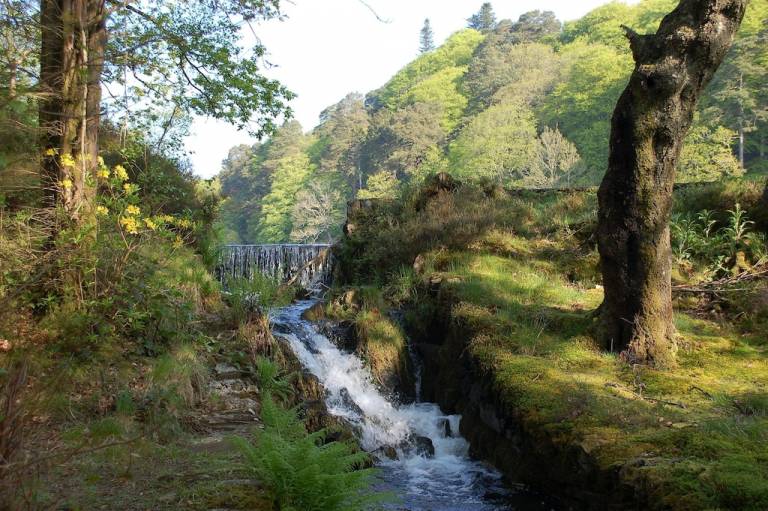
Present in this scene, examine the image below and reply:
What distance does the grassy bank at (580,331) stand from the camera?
3.75 metres

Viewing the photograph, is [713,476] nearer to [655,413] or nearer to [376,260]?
[655,413]

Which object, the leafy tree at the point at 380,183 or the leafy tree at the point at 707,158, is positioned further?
the leafy tree at the point at 380,183

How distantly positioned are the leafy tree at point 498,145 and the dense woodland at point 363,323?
2652 cm

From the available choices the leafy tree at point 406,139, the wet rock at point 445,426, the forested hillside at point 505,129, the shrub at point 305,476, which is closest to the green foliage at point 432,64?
the forested hillside at point 505,129

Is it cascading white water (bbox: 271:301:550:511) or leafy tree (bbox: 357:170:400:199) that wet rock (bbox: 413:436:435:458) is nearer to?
cascading white water (bbox: 271:301:550:511)

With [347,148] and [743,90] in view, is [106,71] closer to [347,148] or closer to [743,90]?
[743,90]

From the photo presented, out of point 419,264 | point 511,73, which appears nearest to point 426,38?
point 511,73

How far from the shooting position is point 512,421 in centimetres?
527

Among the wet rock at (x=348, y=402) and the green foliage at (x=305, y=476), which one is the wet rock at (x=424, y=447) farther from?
the green foliage at (x=305, y=476)

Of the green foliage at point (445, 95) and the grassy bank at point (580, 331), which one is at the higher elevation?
the green foliage at point (445, 95)

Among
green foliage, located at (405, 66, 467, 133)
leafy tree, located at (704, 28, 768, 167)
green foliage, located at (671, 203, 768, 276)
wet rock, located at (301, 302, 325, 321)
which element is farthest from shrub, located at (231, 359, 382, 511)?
green foliage, located at (405, 66, 467, 133)

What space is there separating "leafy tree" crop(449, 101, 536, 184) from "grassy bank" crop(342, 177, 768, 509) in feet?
82.5

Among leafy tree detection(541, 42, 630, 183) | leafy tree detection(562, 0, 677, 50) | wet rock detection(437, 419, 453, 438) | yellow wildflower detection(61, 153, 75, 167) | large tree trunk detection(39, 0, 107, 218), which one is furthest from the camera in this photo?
leafy tree detection(562, 0, 677, 50)

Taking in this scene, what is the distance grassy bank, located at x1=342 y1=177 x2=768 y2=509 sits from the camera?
3.75m
